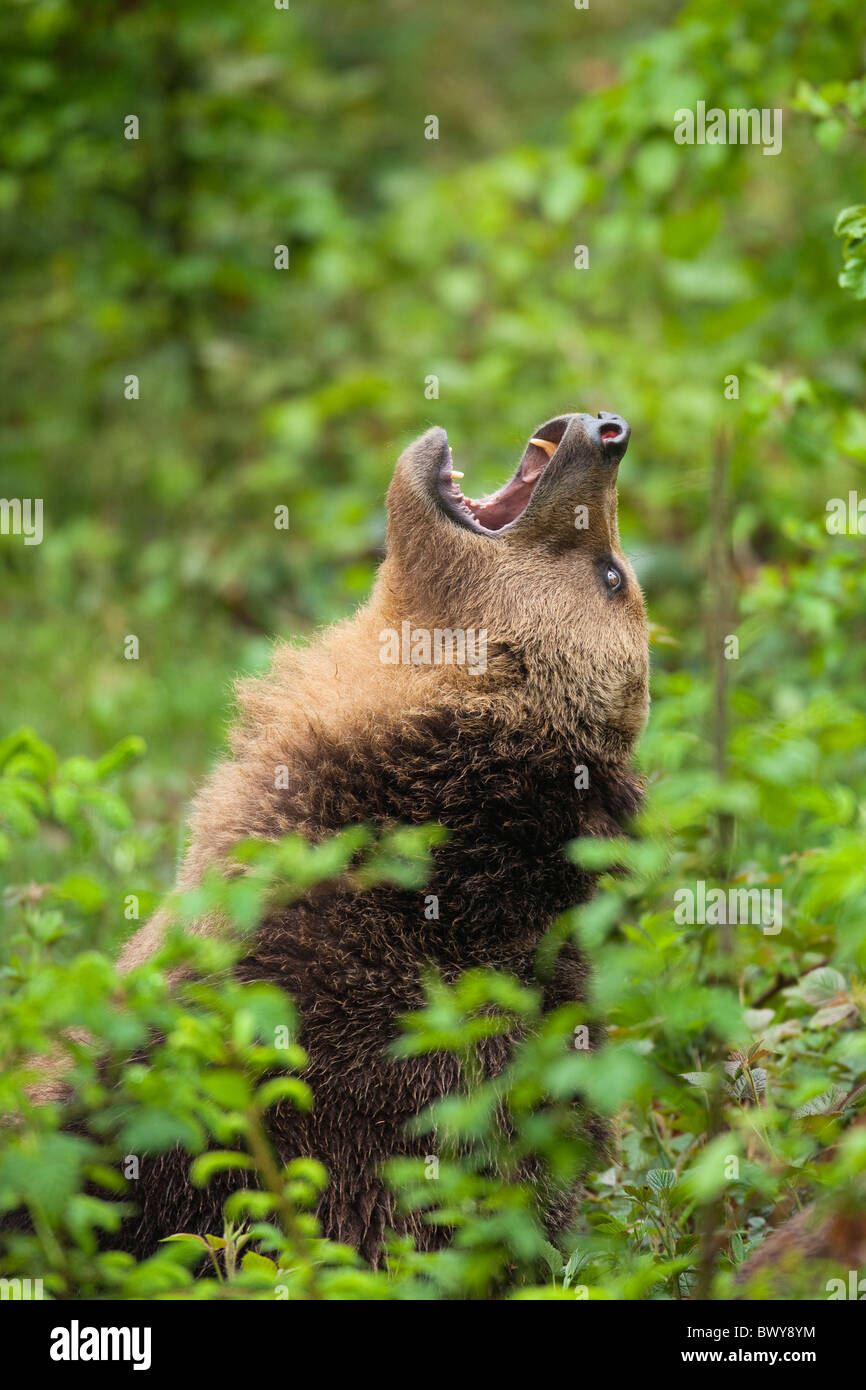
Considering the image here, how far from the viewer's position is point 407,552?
13.9ft

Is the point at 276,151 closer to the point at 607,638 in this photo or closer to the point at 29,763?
the point at 607,638

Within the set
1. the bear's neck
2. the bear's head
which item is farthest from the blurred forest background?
the bear's neck

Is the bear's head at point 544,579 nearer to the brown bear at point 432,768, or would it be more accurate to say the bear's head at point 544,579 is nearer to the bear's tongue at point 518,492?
the brown bear at point 432,768

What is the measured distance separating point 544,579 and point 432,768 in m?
0.75

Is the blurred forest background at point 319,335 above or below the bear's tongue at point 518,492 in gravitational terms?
above

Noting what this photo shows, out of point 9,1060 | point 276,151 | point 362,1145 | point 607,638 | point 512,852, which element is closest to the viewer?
point 9,1060

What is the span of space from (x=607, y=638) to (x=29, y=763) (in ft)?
5.49

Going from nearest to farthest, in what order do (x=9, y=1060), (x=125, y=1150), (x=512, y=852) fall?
(x=9, y=1060) < (x=125, y=1150) < (x=512, y=852)

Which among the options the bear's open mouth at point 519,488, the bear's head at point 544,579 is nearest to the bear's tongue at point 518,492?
the bear's open mouth at point 519,488

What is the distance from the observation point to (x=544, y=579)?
165 inches

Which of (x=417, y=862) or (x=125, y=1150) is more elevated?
(x=417, y=862)

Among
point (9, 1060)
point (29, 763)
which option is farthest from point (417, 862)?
point (9, 1060)

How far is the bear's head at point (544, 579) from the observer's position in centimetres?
412

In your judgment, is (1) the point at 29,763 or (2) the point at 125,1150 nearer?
(2) the point at 125,1150
